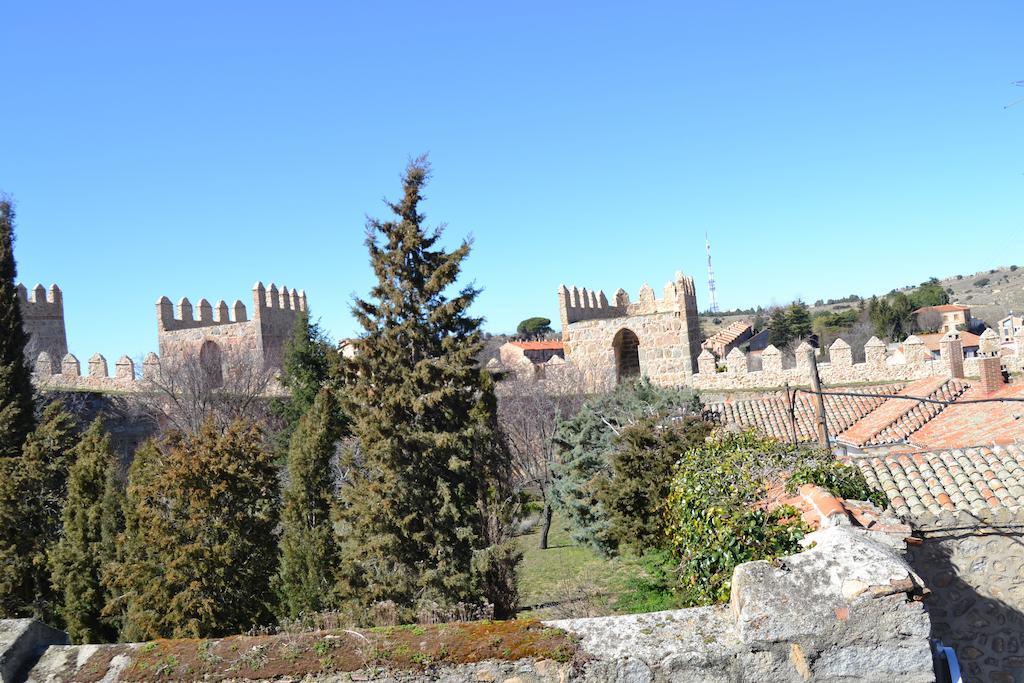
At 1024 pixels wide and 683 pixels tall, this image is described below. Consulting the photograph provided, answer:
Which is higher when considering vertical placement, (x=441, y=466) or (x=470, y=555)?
(x=441, y=466)

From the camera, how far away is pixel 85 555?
1308 centimetres

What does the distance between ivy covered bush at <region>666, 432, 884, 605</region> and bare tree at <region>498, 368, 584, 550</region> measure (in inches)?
631

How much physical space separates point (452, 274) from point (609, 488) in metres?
4.65

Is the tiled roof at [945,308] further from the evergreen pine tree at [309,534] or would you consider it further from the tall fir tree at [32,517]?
the tall fir tree at [32,517]

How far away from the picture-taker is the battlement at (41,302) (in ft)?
104

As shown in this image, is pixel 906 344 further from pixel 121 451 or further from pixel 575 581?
pixel 121 451

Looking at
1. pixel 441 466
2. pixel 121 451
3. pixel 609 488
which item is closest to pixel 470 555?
pixel 441 466

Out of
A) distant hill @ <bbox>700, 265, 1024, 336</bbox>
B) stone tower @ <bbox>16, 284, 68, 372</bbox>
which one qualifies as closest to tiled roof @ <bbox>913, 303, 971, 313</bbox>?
distant hill @ <bbox>700, 265, 1024, 336</bbox>

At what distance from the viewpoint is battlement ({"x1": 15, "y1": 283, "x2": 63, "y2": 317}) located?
104ft

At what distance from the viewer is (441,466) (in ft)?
43.0

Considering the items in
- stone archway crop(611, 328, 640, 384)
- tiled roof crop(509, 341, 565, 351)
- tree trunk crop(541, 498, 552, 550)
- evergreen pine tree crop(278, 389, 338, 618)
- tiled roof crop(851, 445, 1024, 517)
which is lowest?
tree trunk crop(541, 498, 552, 550)

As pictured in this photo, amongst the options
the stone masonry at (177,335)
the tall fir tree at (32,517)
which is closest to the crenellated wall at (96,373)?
the stone masonry at (177,335)

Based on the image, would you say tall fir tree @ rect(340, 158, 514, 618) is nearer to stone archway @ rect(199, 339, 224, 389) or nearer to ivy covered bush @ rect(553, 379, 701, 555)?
ivy covered bush @ rect(553, 379, 701, 555)

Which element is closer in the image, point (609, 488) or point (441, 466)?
point (441, 466)
